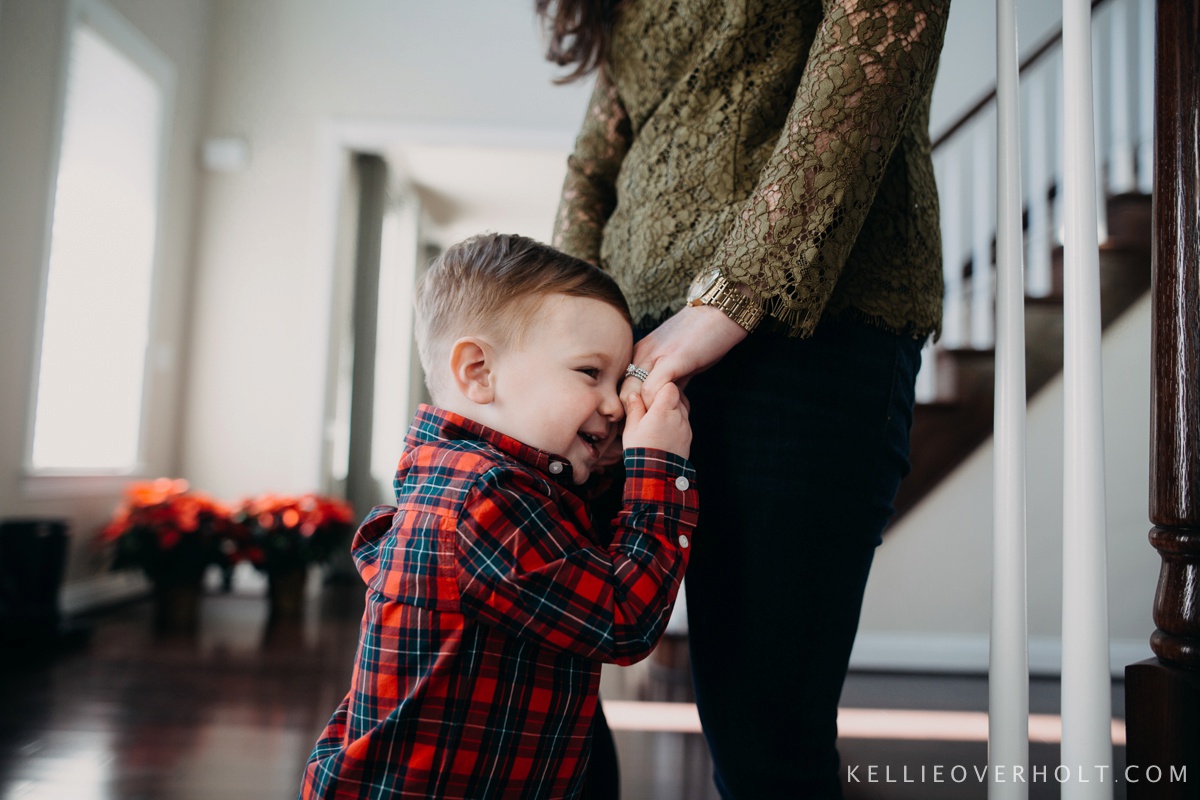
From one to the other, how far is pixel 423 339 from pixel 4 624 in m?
2.34

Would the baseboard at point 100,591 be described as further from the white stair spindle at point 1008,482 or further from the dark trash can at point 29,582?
the white stair spindle at point 1008,482

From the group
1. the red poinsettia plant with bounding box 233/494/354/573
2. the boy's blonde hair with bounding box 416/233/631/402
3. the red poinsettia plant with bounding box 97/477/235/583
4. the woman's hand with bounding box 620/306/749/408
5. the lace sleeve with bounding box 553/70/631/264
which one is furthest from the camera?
the red poinsettia plant with bounding box 233/494/354/573

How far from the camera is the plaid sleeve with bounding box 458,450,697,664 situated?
2.39ft

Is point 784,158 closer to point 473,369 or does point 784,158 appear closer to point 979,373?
point 473,369

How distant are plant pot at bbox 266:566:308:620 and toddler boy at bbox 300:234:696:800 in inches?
110

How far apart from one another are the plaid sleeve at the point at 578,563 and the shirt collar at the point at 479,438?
0.17 feet

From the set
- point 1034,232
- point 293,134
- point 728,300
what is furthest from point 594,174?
point 293,134

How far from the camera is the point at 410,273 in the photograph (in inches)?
264

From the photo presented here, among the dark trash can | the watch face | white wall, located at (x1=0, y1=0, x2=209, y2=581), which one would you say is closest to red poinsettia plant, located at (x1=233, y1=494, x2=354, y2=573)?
white wall, located at (x1=0, y1=0, x2=209, y2=581)

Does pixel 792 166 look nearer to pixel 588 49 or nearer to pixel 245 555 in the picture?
pixel 588 49

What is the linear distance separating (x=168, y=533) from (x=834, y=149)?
309 cm

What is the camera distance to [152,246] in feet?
11.9

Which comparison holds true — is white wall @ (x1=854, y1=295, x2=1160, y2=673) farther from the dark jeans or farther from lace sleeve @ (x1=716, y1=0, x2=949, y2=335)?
lace sleeve @ (x1=716, y1=0, x2=949, y2=335)

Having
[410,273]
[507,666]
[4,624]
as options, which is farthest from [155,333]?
[507,666]
